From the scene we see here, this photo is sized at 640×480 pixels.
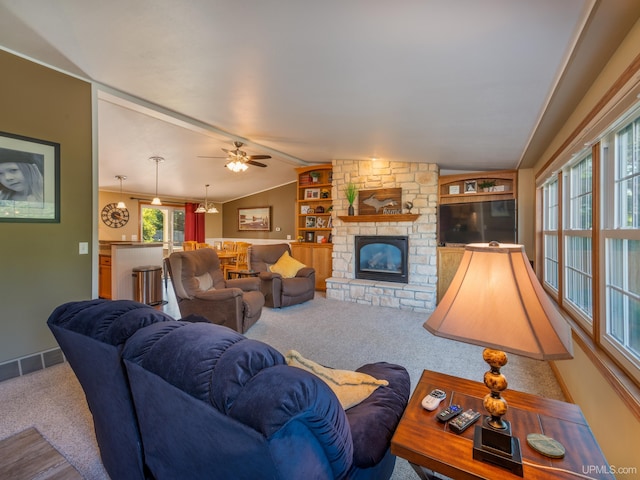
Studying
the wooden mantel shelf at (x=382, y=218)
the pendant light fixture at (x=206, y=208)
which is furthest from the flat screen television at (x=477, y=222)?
the pendant light fixture at (x=206, y=208)

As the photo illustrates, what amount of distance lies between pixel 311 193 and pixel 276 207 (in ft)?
7.36

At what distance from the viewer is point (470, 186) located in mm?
5000

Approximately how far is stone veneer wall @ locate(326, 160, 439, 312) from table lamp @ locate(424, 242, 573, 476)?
3.80 metres

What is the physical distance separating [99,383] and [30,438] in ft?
3.60

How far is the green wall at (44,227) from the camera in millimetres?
2424

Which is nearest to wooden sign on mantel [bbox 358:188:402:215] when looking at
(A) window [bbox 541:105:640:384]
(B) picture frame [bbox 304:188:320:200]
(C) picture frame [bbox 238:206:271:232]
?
(B) picture frame [bbox 304:188:320:200]

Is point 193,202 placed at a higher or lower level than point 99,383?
higher

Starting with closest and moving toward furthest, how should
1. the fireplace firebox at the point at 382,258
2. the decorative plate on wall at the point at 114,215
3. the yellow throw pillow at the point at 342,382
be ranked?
the yellow throw pillow at the point at 342,382 → the fireplace firebox at the point at 382,258 → the decorative plate on wall at the point at 114,215

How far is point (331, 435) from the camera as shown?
75cm

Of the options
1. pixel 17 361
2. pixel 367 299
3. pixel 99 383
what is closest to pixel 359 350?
pixel 367 299

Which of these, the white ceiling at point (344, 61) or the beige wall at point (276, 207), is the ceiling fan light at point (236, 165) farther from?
the beige wall at point (276, 207)

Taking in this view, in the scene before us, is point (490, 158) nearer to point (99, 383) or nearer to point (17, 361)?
point (99, 383)

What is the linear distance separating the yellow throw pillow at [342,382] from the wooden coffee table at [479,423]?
196mm

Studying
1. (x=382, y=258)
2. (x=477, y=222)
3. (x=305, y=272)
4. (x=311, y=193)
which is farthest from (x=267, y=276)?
(x=477, y=222)
